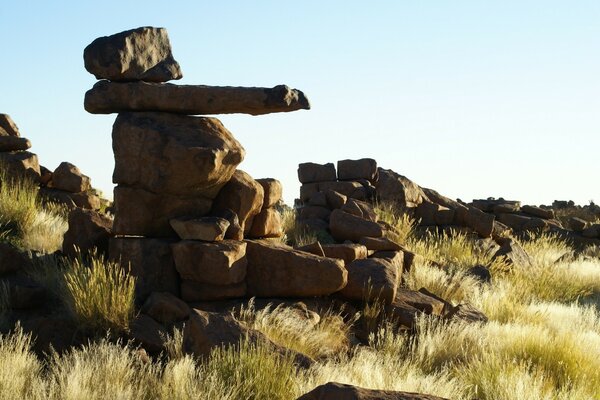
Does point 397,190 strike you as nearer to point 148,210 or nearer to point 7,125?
point 7,125

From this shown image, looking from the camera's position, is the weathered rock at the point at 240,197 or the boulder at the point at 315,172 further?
the boulder at the point at 315,172

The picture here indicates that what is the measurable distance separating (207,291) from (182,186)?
1.56 m

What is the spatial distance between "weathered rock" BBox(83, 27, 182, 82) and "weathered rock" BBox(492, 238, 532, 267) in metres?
9.81

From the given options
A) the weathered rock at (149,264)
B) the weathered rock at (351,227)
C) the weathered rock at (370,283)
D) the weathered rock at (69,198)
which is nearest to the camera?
the weathered rock at (149,264)

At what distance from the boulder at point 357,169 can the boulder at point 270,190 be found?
30.4 ft

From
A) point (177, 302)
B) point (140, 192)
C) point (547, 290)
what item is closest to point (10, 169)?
point (140, 192)

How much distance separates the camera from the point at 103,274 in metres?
9.23

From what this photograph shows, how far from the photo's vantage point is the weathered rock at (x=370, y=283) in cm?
1069

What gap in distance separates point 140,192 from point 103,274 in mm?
1533

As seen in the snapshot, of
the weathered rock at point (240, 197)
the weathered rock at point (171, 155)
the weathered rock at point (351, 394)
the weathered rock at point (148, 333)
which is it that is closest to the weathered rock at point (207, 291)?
the weathered rock at point (148, 333)

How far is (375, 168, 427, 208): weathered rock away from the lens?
19.3 metres

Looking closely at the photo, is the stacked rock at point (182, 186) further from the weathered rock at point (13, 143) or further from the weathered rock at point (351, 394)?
the weathered rock at point (13, 143)

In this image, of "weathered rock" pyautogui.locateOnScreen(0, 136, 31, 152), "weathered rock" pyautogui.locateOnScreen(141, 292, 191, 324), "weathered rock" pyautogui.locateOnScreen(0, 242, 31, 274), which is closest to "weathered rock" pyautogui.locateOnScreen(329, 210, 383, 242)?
"weathered rock" pyautogui.locateOnScreen(141, 292, 191, 324)

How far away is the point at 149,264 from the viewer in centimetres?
1014
